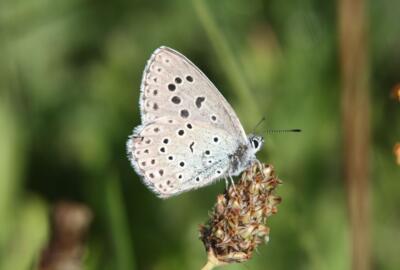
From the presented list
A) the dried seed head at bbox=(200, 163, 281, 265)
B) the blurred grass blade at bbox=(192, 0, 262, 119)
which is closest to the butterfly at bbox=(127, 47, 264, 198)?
the dried seed head at bbox=(200, 163, 281, 265)

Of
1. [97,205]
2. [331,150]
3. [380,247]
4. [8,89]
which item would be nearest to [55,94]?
[8,89]

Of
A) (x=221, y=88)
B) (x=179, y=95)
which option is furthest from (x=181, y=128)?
(x=221, y=88)

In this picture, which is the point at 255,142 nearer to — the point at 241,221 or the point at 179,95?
the point at 179,95

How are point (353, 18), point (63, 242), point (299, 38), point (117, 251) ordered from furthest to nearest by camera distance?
point (299, 38), point (353, 18), point (117, 251), point (63, 242)

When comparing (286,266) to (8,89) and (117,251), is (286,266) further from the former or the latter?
(8,89)

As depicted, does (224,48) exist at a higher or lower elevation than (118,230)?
higher

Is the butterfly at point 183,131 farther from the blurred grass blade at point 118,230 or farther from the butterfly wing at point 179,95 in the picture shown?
the blurred grass blade at point 118,230

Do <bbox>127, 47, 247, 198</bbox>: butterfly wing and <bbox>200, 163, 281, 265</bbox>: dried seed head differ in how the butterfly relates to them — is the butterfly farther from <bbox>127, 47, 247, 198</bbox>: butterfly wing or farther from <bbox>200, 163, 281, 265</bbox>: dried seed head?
<bbox>200, 163, 281, 265</bbox>: dried seed head
